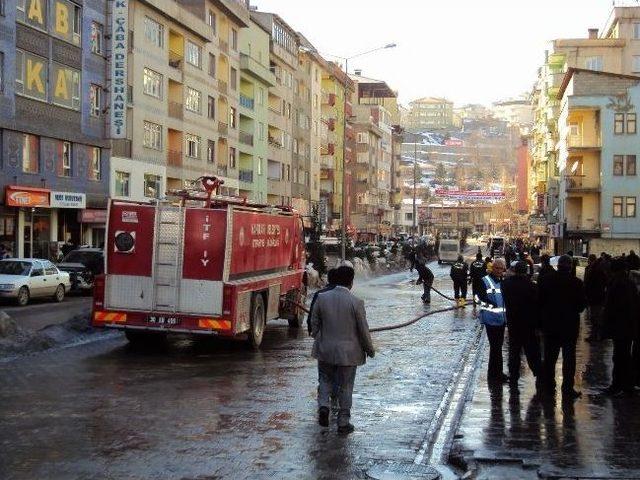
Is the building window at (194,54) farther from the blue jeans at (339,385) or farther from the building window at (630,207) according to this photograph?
the blue jeans at (339,385)

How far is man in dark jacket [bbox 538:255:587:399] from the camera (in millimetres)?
11688

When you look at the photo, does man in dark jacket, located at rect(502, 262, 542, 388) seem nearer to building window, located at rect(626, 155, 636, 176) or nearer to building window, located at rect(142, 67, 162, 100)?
building window, located at rect(142, 67, 162, 100)

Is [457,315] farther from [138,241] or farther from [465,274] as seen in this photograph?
[138,241]

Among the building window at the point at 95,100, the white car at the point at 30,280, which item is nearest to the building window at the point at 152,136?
the building window at the point at 95,100

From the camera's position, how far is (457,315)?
26406 mm

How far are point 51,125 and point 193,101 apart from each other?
1648cm

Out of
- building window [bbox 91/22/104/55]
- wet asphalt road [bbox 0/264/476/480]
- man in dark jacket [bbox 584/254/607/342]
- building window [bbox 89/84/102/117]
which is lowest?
wet asphalt road [bbox 0/264/476/480]

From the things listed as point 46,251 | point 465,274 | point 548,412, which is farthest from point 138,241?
point 46,251

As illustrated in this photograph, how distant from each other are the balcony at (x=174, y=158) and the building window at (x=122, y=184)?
5398 millimetres

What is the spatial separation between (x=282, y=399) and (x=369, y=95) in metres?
114

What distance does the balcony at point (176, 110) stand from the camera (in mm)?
52500

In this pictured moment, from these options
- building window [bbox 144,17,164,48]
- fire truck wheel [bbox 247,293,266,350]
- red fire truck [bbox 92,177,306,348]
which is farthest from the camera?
building window [bbox 144,17,164,48]

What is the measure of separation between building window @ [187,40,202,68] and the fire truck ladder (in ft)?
132

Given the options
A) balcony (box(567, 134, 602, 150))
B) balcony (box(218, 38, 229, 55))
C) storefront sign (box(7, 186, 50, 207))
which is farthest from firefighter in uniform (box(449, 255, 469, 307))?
balcony (box(567, 134, 602, 150))
